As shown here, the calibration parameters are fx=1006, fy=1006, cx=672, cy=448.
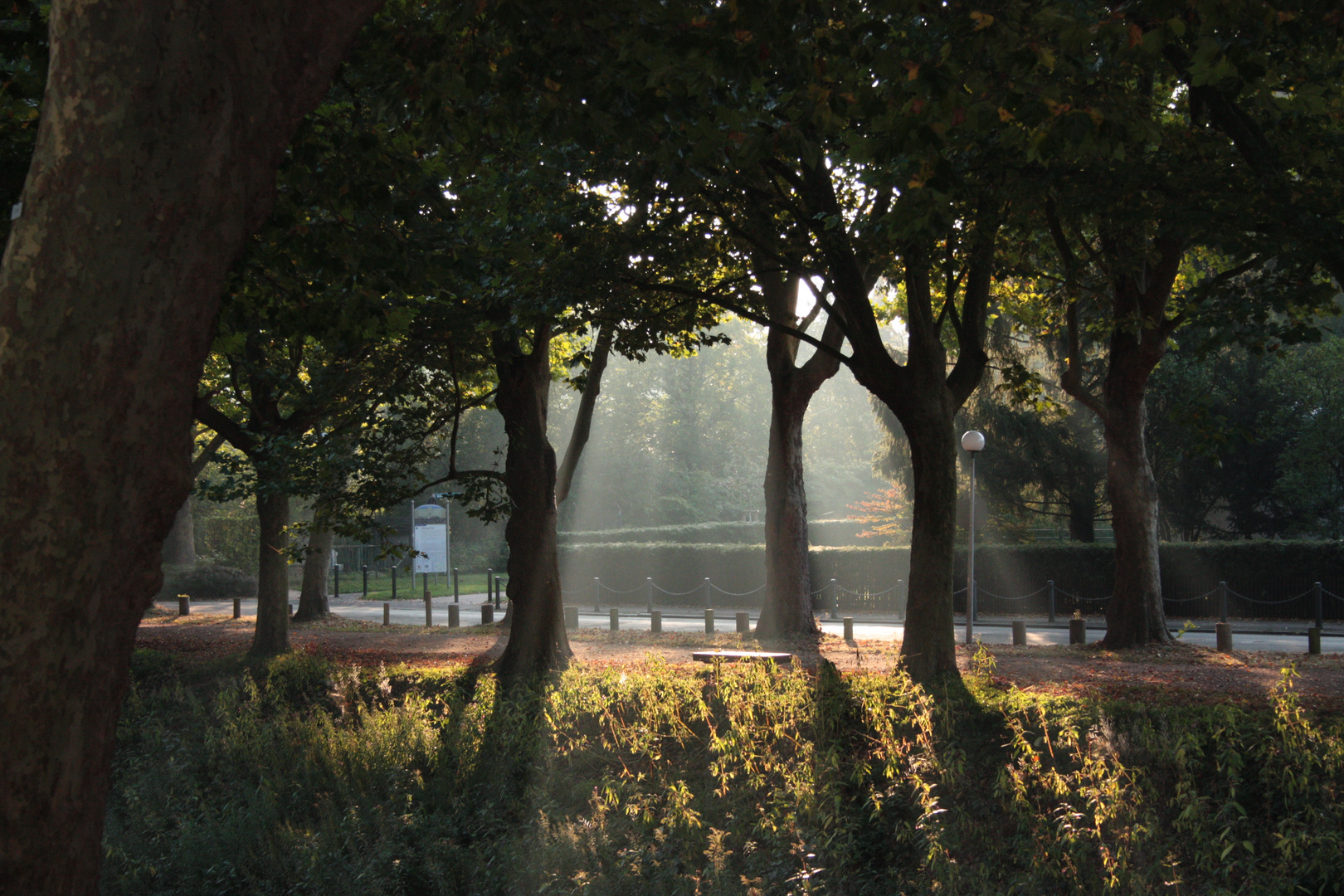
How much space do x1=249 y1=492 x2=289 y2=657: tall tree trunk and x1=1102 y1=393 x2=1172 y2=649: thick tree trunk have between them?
12457 mm

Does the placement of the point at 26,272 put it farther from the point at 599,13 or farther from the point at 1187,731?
the point at 1187,731

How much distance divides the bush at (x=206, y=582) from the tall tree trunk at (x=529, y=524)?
21.9m

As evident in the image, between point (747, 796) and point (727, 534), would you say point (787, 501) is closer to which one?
point (747, 796)

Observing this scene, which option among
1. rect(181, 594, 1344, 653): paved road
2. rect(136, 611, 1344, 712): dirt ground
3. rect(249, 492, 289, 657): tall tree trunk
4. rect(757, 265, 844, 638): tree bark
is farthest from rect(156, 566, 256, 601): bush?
rect(757, 265, 844, 638): tree bark

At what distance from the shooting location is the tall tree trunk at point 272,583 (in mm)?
15266

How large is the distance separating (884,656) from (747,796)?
268 inches

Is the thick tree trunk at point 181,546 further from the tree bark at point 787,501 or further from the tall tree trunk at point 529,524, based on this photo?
the tall tree trunk at point 529,524

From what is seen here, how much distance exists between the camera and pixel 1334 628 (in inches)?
792

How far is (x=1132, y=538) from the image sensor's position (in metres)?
14.9

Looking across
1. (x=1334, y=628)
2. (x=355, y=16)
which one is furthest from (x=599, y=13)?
(x=1334, y=628)

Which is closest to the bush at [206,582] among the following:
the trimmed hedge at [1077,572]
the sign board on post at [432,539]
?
the sign board on post at [432,539]

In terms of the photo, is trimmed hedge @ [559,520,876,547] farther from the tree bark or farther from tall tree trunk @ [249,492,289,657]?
tall tree trunk @ [249,492,289,657]

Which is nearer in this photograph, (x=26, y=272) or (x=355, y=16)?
(x=26, y=272)

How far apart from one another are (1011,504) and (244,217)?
25479 millimetres
